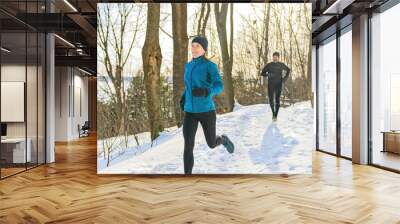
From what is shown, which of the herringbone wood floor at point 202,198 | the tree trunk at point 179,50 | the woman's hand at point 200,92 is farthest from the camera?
the tree trunk at point 179,50

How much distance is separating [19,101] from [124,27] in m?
2.47

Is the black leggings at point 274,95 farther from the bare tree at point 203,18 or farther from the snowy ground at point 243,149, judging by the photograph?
the bare tree at point 203,18

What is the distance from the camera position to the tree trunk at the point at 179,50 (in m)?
6.68

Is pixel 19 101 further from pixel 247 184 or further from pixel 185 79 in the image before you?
pixel 247 184

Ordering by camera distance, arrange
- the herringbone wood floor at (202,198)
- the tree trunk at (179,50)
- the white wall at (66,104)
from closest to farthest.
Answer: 1. the herringbone wood floor at (202,198)
2. the tree trunk at (179,50)
3. the white wall at (66,104)

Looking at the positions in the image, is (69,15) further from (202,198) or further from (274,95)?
(202,198)

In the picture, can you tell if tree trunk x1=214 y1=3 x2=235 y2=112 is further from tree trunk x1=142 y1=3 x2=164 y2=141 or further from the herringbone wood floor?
the herringbone wood floor

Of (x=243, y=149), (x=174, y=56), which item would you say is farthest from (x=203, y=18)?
(x=243, y=149)

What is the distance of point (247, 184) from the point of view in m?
6.03

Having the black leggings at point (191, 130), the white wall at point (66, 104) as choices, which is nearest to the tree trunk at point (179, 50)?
the black leggings at point (191, 130)

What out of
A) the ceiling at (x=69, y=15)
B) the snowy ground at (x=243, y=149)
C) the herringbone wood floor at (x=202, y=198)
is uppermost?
the ceiling at (x=69, y=15)

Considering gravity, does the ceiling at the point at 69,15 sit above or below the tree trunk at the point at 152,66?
above

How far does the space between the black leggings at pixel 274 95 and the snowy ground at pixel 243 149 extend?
0.31 feet

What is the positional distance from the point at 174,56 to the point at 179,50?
136 mm
